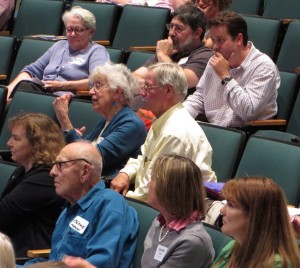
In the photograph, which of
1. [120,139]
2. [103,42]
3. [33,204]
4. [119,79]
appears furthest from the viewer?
[103,42]

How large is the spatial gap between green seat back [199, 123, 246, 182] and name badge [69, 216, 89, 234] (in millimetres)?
908

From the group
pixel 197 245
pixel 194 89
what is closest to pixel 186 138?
pixel 197 245

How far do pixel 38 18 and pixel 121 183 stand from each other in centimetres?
271

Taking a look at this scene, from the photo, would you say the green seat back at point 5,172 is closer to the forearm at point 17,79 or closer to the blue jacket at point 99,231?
the blue jacket at point 99,231

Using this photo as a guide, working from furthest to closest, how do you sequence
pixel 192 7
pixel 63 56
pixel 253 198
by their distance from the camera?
1. pixel 63 56
2. pixel 192 7
3. pixel 253 198

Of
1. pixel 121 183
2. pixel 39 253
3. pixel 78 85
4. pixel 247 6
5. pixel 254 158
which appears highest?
pixel 247 6

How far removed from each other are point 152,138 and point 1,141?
120 centimetres

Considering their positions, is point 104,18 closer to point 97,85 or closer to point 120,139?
point 97,85

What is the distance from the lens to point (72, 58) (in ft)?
17.4

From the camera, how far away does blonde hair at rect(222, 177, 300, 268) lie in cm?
256

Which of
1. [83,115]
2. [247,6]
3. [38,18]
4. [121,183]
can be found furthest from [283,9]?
[121,183]

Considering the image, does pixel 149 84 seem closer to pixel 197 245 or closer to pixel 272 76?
pixel 272 76

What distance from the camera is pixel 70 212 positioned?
3.29m

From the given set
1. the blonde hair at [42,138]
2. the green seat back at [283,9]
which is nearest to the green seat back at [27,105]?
the blonde hair at [42,138]
